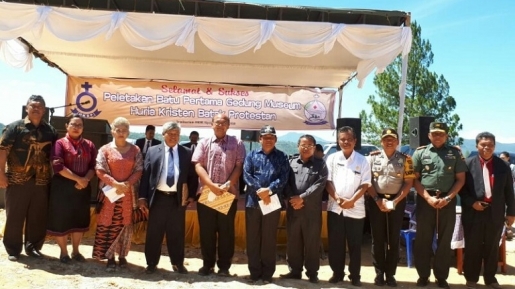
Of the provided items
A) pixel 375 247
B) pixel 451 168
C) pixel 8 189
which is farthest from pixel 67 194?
pixel 451 168

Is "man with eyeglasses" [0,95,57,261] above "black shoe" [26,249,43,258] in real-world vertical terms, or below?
above

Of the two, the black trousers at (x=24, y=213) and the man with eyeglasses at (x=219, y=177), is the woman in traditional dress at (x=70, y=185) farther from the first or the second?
the man with eyeglasses at (x=219, y=177)

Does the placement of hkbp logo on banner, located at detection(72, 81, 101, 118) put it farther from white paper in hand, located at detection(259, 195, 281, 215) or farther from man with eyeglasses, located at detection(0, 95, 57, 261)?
white paper in hand, located at detection(259, 195, 281, 215)

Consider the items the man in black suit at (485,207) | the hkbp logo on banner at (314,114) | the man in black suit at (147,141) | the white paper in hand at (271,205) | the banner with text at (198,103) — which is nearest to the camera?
the white paper in hand at (271,205)

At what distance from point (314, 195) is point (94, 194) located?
3.43 meters

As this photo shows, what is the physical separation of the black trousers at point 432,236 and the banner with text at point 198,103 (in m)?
5.39

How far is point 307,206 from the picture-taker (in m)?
3.75

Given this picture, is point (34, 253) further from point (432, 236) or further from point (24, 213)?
point (432, 236)

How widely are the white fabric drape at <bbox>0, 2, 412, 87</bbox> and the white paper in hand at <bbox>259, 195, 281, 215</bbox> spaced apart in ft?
7.78

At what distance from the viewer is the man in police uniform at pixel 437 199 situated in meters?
3.84

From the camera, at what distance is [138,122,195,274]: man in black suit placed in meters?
3.79

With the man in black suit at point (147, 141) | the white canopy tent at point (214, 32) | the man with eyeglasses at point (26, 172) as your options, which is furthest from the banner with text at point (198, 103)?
the man with eyeglasses at point (26, 172)

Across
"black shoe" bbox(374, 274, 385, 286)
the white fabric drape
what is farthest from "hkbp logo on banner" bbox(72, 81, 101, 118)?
"black shoe" bbox(374, 274, 385, 286)

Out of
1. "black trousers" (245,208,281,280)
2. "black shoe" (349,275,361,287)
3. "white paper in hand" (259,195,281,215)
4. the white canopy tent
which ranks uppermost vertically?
the white canopy tent
